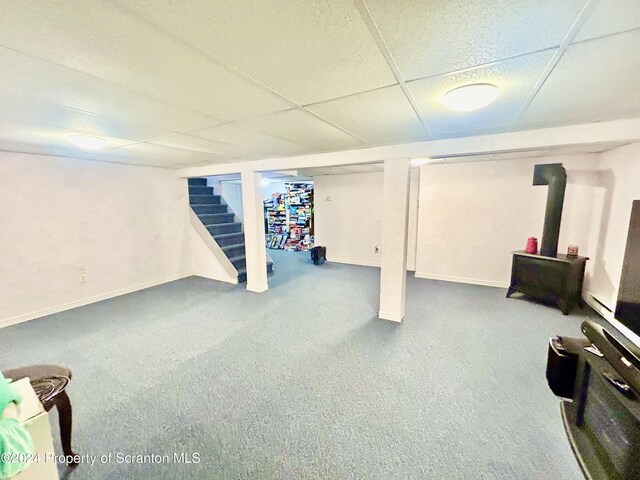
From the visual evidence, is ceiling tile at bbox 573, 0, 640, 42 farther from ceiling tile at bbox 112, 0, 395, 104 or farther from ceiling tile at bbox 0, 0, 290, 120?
ceiling tile at bbox 0, 0, 290, 120

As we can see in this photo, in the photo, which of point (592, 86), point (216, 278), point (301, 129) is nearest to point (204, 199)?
point (216, 278)

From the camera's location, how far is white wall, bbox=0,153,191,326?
3.11 metres

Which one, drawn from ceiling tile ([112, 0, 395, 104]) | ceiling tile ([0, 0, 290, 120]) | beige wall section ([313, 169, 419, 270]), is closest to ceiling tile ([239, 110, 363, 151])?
ceiling tile ([0, 0, 290, 120])

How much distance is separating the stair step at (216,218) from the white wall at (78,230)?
534mm

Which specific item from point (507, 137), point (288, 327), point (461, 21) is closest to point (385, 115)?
point (461, 21)

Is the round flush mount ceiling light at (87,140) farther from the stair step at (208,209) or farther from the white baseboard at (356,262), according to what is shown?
the white baseboard at (356,262)

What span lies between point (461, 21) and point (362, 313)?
3.01 m

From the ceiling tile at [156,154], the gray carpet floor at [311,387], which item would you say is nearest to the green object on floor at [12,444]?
the gray carpet floor at [311,387]

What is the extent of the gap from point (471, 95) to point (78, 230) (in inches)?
188

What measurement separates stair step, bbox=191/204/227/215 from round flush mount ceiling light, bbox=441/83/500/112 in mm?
4997

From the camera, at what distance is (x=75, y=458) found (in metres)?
1.46

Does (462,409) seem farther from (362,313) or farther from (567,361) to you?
(362,313)

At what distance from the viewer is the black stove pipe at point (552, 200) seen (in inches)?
133

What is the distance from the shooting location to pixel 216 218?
558 cm
